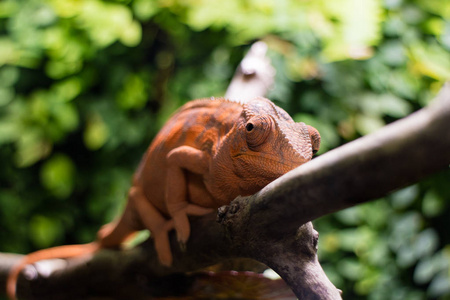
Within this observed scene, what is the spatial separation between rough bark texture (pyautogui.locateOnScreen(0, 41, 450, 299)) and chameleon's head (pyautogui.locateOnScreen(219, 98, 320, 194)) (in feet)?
0.31

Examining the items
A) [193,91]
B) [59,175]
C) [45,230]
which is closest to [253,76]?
[193,91]

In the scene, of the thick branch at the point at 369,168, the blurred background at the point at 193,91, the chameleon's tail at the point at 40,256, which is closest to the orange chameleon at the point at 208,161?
the thick branch at the point at 369,168

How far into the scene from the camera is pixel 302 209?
0.75m

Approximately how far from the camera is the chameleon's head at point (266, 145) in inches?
37.5

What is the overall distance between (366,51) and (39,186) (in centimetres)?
202

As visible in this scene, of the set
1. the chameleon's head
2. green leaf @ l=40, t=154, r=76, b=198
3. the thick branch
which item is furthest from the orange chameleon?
green leaf @ l=40, t=154, r=76, b=198

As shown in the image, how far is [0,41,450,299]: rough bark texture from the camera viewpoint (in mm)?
575

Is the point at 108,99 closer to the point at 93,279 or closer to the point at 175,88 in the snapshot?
the point at 175,88

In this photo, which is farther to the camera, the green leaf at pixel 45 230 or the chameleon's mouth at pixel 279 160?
the green leaf at pixel 45 230

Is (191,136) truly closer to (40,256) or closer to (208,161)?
(208,161)

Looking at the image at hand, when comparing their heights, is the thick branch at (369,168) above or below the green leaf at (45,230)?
above

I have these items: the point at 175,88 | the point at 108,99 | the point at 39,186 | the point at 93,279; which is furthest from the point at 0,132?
the point at 93,279

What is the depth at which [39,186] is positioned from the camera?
8.71 ft

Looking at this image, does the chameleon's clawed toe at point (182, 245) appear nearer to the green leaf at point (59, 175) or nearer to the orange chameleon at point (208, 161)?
the orange chameleon at point (208, 161)
